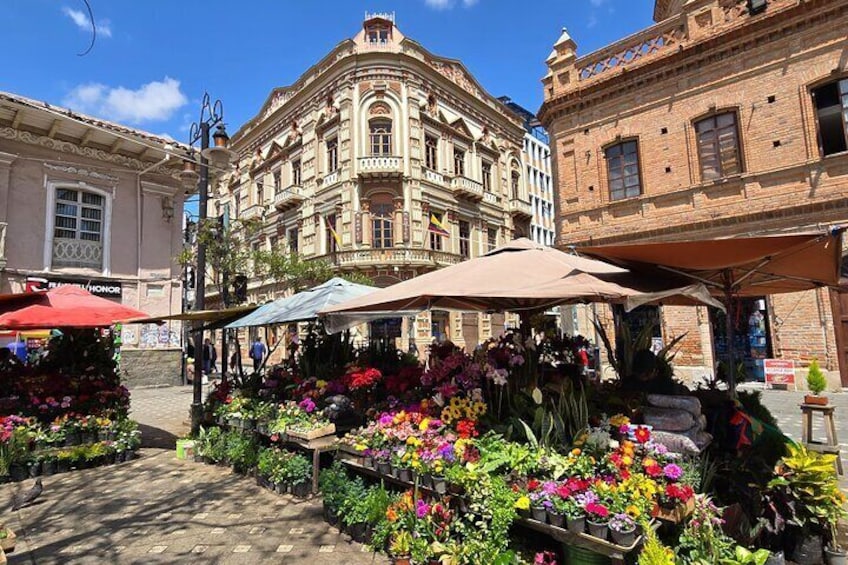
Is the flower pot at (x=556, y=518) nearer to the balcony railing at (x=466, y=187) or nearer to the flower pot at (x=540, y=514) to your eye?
the flower pot at (x=540, y=514)

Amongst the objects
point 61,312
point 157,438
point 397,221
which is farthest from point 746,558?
point 397,221

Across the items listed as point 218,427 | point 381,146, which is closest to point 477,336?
Answer: point 381,146

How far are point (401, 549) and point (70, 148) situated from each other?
16.7 m

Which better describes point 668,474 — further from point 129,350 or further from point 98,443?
point 129,350

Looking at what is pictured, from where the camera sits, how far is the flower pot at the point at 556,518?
312 cm

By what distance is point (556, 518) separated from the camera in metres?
3.13

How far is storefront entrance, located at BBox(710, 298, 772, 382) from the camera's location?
12367 mm

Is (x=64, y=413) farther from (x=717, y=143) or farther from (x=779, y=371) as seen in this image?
(x=717, y=143)

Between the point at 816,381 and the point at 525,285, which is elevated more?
the point at 525,285

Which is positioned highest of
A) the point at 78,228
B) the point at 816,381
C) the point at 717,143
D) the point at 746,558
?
the point at 717,143

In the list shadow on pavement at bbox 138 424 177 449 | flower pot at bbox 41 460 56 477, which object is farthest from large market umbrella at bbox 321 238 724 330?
shadow on pavement at bbox 138 424 177 449

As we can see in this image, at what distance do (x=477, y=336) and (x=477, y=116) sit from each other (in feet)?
43.5

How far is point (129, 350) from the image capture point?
1561 centimetres

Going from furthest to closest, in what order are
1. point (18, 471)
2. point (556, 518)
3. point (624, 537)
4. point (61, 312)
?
point (61, 312) → point (18, 471) → point (556, 518) → point (624, 537)
